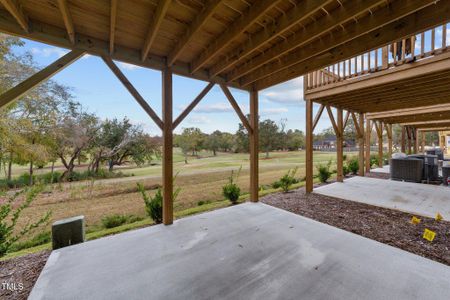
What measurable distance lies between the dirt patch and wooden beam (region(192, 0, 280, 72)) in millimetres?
3273

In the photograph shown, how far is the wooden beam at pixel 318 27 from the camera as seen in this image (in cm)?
175

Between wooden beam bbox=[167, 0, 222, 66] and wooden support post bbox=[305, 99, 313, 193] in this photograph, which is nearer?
wooden beam bbox=[167, 0, 222, 66]

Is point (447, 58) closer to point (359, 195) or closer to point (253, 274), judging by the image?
point (359, 195)

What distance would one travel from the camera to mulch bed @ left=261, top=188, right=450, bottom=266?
2416 mm

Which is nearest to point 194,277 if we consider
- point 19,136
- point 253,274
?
point 253,274

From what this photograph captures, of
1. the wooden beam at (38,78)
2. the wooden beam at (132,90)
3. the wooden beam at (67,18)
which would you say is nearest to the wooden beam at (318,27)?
the wooden beam at (132,90)

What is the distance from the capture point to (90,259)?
7.27 ft

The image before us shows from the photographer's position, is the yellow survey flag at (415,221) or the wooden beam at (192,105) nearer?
the yellow survey flag at (415,221)

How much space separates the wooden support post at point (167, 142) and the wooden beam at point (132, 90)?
0.14m

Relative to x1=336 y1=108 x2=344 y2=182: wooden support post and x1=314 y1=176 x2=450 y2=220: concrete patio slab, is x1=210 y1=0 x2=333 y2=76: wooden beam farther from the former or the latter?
x1=336 y1=108 x2=344 y2=182: wooden support post

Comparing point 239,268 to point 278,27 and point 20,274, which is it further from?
point 278,27

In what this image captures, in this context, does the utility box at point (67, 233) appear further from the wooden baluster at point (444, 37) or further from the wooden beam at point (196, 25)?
the wooden baluster at point (444, 37)

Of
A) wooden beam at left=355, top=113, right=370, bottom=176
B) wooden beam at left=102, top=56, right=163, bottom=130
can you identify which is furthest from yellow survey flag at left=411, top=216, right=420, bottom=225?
wooden beam at left=355, top=113, right=370, bottom=176

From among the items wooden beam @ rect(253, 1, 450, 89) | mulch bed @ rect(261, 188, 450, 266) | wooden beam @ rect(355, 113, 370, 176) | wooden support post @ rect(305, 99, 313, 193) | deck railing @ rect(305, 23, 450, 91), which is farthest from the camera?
wooden beam @ rect(355, 113, 370, 176)
